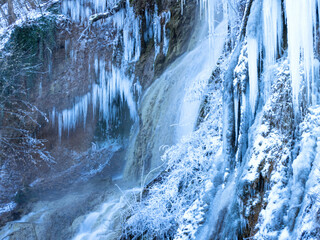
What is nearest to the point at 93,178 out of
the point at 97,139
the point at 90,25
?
the point at 97,139

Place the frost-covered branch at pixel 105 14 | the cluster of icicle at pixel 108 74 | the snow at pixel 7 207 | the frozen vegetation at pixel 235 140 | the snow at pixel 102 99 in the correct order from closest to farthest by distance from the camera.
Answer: the frozen vegetation at pixel 235 140 → the snow at pixel 7 207 → the cluster of icicle at pixel 108 74 → the frost-covered branch at pixel 105 14 → the snow at pixel 102 99

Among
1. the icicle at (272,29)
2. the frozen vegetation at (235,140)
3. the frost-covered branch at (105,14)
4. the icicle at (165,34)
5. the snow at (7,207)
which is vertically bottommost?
the snow at (7,207)

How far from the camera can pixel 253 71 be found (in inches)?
163

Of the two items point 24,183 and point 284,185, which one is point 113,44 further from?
point 284,185

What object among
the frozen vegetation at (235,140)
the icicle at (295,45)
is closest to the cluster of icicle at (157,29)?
the frozen vegetation at (235,140)

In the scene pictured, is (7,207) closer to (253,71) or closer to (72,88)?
(72,88)

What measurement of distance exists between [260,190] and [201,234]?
123cm

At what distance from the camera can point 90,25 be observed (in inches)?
579

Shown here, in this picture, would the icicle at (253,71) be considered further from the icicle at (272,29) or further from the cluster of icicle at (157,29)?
the cluster of icicle at (157,29)

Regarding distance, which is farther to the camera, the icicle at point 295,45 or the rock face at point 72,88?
the rock face at point 72,88

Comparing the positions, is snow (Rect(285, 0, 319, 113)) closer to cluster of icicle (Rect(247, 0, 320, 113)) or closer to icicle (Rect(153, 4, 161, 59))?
cluster of icicle (Rect(247, 0, 320, 113))

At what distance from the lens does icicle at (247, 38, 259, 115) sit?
4102 mm

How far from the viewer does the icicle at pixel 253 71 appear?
4102 millimetres

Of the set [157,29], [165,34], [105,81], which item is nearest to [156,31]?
[157,29]
